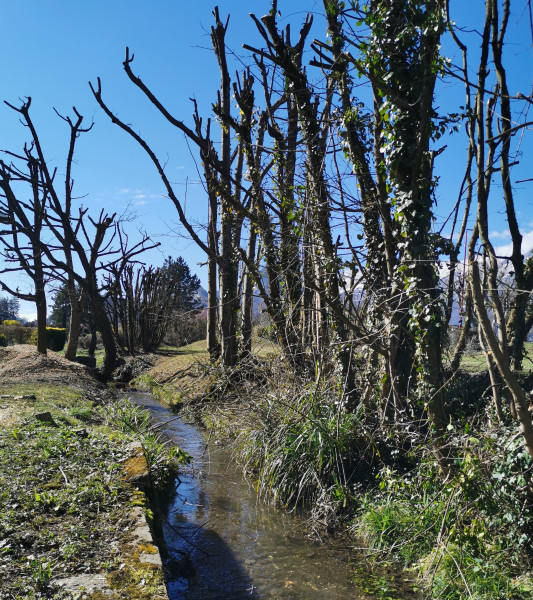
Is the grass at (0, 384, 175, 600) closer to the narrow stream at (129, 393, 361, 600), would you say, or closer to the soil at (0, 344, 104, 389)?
the narrow stream at (129, 393, 361, 600)

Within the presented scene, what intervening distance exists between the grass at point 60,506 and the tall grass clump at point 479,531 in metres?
2.32

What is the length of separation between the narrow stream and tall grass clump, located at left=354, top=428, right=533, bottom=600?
0.66 meters

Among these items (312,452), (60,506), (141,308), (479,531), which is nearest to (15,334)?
(141,308)

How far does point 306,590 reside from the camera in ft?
15.2

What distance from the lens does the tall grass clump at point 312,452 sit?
6.34 m

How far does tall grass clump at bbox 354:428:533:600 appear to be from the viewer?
13.8ft

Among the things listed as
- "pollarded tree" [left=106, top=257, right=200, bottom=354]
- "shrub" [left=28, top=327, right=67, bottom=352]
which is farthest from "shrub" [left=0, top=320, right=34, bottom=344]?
"pollarded tree" [left=106, top=257, right=200, bottom=354]

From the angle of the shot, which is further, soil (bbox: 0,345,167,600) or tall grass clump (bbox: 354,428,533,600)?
tall grass clump (bbox: 354,428,533,600)

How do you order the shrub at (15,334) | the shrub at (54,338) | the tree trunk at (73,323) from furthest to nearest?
the shrub at (15,334), the shrub at (54,338), the tree trunk at (73,323)

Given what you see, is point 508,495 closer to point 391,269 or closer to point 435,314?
point 435,314

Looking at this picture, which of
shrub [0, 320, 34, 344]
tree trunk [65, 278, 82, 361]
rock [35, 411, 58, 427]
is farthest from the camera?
shrub [0, 320, 34, 344]

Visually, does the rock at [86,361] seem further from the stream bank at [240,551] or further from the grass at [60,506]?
the stream bank at [240,551]

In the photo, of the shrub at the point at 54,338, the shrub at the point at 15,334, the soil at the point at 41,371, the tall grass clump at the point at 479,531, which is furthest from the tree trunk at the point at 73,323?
the tall grass clump at the point at 479,531

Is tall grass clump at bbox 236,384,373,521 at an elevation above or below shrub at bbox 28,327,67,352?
below
